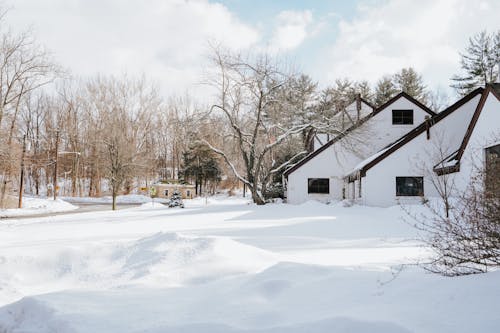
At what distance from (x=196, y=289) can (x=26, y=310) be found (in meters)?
2.20

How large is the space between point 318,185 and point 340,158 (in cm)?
232

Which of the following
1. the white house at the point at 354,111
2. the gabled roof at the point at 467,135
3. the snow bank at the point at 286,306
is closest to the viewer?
the snow bank at the point at 286,306

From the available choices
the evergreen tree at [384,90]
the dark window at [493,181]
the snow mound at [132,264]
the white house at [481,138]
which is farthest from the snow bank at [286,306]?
the evergreen tree at [384,90]

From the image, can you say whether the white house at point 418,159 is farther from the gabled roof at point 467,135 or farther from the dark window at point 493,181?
the dark window at point 493,181

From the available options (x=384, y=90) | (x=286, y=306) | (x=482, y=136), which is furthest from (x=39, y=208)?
(x=384, y=90)

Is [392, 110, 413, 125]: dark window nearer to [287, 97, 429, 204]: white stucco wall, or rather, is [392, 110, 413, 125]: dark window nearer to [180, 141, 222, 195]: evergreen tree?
[287, 97, 429, 204]: white stucco wall

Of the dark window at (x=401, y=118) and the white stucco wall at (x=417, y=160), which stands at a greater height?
the dark window at (x=401, y=118)

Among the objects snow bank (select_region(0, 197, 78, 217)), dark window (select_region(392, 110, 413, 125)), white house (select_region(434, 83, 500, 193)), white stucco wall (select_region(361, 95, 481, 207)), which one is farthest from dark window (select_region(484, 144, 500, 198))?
snow bank (select_region(0, 197, 78, 217))

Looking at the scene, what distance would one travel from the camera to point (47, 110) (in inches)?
2082

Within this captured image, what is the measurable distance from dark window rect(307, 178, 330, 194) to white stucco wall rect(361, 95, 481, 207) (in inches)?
189

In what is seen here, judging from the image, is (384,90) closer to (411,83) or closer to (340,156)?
(411,83)

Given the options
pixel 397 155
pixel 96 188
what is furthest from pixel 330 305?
pixel 96 188

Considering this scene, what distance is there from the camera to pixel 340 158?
25172 millimetres

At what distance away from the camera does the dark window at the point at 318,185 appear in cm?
2511
